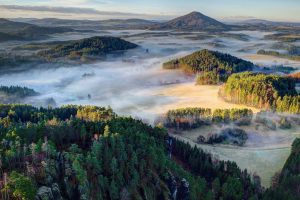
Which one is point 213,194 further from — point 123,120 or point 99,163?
point 123,120

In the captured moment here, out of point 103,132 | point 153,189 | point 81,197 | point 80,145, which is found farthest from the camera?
point 103,132

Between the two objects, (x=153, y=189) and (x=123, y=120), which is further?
(x=123, y=120)

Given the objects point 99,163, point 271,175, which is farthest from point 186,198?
point 271,175

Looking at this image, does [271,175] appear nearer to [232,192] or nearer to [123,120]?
[232,192]

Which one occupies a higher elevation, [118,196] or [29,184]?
[29,184]

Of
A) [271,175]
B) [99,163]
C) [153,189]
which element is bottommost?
[271,175]

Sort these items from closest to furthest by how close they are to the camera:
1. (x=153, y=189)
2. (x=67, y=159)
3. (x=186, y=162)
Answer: (x=67, y=159)
(x=153, y=189)
(x=186, y=162)
